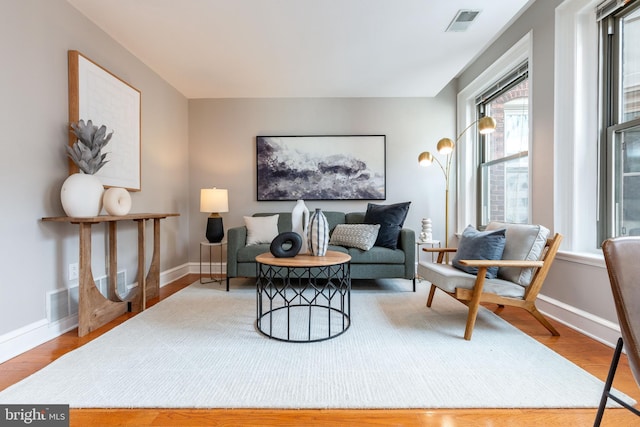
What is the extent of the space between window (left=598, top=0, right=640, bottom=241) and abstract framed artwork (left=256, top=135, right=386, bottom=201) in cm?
232

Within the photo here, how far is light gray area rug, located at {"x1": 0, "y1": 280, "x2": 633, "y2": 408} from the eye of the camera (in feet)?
4.59

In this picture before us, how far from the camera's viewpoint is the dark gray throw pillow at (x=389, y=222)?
3.39 meters

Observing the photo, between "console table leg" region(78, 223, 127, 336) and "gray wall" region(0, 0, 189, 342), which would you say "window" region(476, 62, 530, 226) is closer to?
"console table leg" region(78, 223, 127, 336)

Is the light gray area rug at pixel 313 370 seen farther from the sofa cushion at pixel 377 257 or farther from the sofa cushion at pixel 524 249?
the sofa cushion at pixel 377 257

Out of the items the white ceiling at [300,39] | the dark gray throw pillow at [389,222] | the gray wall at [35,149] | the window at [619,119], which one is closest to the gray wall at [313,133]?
the white ceiling at [300,39]

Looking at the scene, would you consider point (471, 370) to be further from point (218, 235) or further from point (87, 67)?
point (87, 67)

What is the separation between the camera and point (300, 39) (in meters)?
2.74

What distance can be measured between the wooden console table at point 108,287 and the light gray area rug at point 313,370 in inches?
7.7

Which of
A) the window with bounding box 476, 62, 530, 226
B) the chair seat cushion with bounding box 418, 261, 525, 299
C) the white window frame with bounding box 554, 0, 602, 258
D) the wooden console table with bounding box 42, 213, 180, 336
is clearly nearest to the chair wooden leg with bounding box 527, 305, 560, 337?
the chair seat cushion with bounding box 418, 261, 525, 299

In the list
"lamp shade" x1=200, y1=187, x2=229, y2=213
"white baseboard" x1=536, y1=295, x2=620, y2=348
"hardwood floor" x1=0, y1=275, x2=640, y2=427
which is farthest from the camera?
"lamp shade" x1=200, y1=187, x2=229, y2=213

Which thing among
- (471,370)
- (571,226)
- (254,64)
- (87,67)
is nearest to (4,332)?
(87,67)

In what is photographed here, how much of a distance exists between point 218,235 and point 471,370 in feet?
9.74

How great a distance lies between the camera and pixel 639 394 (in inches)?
57.8

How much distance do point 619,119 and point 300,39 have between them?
98.6 inches
